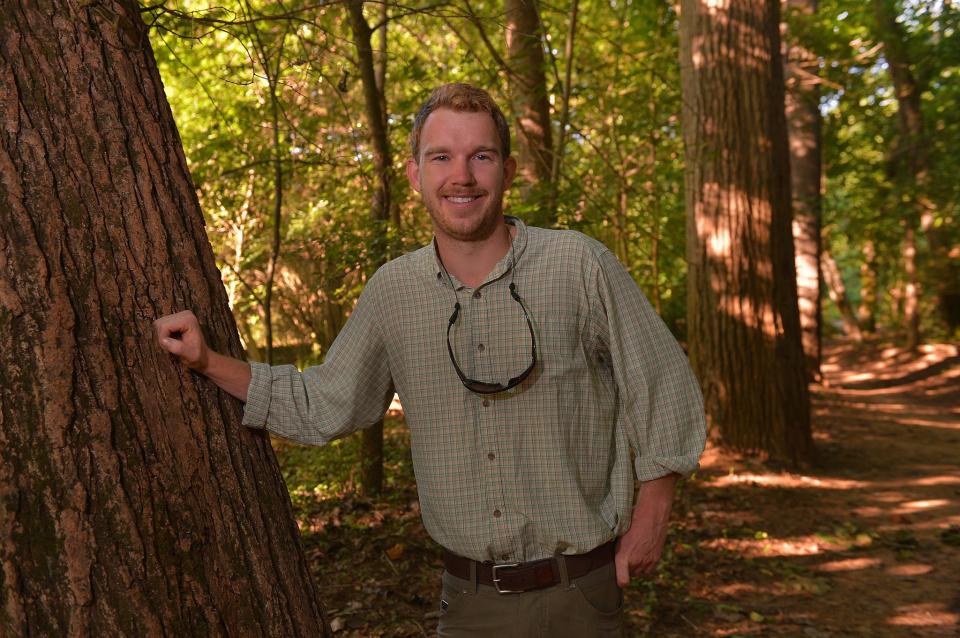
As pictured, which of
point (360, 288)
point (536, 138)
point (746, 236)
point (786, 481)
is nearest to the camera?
point (360, 288)

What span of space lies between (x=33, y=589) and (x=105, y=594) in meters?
0.14

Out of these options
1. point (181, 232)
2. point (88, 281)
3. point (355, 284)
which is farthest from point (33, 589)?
point (355, 284)

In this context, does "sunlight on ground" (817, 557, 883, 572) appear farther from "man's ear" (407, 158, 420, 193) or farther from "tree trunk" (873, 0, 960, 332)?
"tree trunk" (873, 0, 960, 332)

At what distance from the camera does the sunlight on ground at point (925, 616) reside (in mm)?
4562

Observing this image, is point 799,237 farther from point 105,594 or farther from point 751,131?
point 105,594

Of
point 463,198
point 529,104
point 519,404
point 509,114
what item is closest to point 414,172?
point 463,198

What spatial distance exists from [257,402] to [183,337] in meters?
0.29

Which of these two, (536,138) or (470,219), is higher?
(536,138)

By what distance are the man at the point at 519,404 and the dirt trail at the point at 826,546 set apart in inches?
94.2

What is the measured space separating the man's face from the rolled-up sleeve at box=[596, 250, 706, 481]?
37 cm

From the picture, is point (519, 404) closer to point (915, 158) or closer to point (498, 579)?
point (498, 579)

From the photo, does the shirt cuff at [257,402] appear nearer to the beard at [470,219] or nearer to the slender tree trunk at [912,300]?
the beard at [470,219]

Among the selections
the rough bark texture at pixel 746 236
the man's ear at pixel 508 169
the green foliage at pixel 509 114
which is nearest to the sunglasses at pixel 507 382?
the man's ear at pixel 508 169

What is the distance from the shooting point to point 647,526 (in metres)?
2.34
